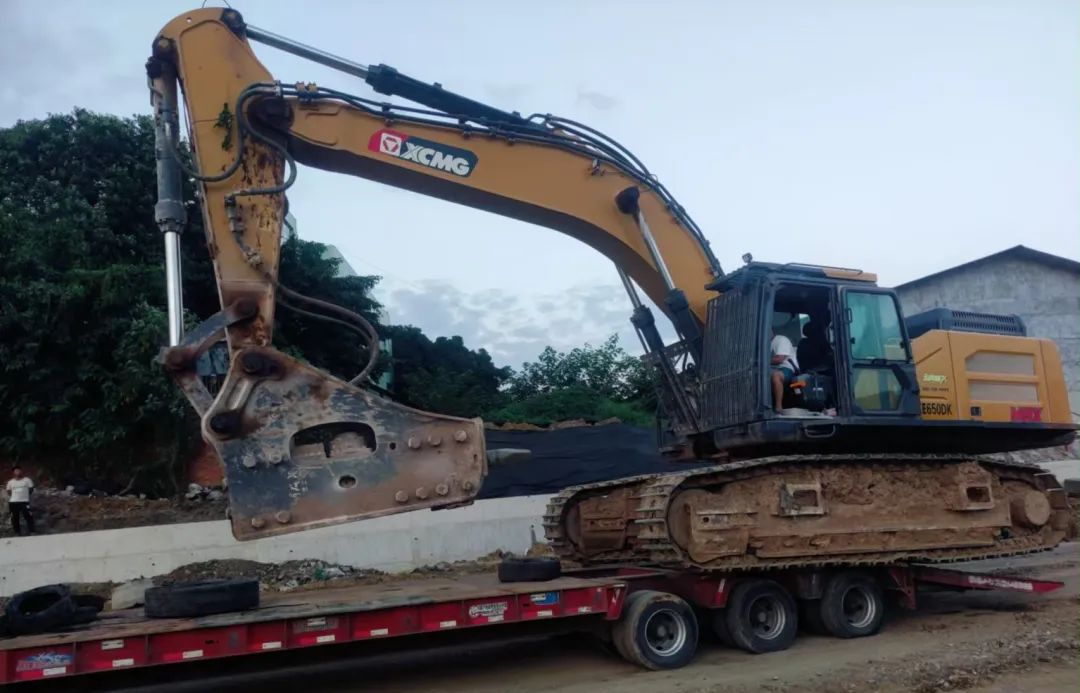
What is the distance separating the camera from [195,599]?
6.30m

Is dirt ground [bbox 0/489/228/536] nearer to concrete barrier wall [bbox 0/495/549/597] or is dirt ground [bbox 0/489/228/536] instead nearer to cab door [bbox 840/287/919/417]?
concrete barrier wall [bbox 0/495/549/597]

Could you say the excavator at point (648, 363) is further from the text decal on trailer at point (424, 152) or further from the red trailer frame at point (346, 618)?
the red trailer frame at point (346, 618)

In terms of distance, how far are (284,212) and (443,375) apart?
62.7ft

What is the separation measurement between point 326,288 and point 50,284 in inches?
293

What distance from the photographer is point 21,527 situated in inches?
584

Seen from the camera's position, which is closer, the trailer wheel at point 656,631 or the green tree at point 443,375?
the trailer wheel at point 656,631

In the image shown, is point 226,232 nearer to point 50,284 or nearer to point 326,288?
point 50,284

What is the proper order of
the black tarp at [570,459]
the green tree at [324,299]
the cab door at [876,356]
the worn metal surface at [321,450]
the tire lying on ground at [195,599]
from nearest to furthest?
the worn metal surface at [321,450] < the tire lying on ground at [195,599] < the cab door at [876,356] < the black tarp at [570,459] < the green tree at [324,299]

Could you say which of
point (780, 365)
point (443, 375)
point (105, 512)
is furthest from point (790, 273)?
point (443, 375)

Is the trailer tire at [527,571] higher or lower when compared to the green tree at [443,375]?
lower

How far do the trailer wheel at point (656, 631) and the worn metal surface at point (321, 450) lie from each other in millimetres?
1841

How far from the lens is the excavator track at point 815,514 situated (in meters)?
7.66

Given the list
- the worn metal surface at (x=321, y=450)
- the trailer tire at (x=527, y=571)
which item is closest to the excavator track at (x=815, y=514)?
the trailer tire at (x=527, y=571)

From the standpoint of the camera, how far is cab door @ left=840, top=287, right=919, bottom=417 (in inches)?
327
